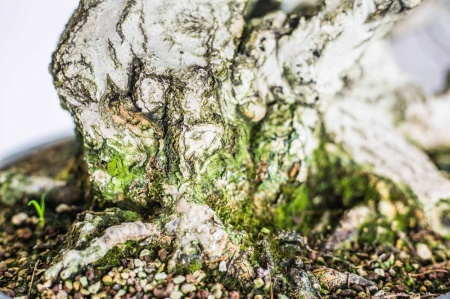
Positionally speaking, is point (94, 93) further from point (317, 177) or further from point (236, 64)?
point (317, 177)

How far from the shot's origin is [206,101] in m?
1.49

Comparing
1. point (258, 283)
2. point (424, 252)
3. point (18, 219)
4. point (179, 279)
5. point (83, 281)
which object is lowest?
point (424, 252)

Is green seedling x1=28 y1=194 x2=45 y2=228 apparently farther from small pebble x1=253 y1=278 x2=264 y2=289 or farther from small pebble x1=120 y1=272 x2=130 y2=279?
small pebble x1=253 y1=278 x2=264 y2=289

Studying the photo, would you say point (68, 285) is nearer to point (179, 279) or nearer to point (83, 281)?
point (83, 281)

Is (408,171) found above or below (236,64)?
below

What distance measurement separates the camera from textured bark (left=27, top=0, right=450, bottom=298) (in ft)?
4.81

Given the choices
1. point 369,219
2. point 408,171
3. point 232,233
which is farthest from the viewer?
point 408,171

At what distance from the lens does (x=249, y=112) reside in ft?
5.50

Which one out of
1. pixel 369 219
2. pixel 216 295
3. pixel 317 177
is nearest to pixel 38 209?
pixel 216 295

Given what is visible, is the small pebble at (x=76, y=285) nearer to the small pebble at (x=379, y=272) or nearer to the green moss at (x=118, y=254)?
the green moss at (x=118, y=254)

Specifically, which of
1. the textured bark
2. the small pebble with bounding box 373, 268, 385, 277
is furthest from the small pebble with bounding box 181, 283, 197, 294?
the small pebble with bounding box 373, 268, 385, 277

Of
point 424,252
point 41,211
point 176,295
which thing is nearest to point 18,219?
point 41,211

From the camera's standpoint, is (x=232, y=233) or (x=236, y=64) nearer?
(x=232, y=233)

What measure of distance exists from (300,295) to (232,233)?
0.28 metres
